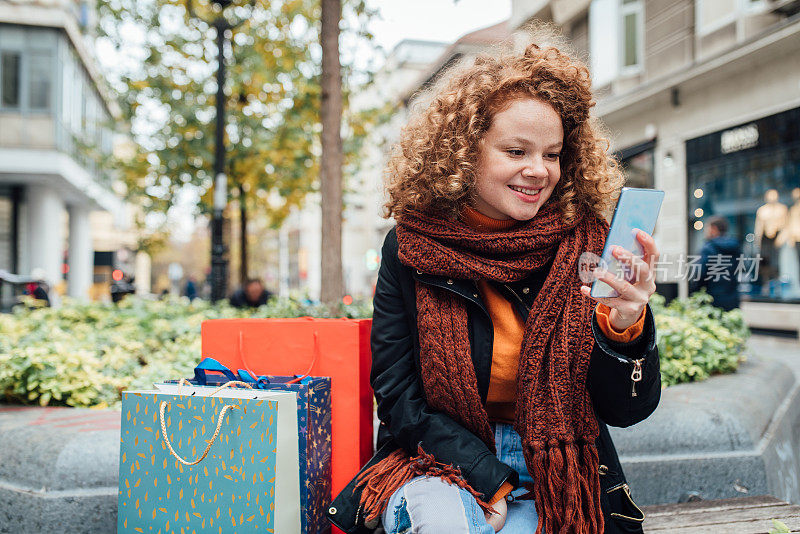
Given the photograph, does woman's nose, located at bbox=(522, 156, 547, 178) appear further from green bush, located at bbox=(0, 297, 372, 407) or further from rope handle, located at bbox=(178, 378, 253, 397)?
green bush, located at bbox=(0, 297, 372, 407)

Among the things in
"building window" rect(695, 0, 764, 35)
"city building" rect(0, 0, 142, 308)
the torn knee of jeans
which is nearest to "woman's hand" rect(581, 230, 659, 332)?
the torn knee of jeans

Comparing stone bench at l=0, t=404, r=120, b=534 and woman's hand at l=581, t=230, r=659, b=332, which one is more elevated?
woman's hand at l=581, t=230, r=659, b=332

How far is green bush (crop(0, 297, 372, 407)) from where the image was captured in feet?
11.0

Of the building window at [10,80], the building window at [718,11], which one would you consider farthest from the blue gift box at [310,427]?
the building window at [10,80]

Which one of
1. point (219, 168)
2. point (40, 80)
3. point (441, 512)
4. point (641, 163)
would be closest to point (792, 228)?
point (641, 163)

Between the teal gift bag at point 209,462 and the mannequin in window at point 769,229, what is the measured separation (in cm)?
883

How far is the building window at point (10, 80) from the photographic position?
19312 millimetres

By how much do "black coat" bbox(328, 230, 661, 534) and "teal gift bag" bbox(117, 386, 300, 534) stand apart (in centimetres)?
23

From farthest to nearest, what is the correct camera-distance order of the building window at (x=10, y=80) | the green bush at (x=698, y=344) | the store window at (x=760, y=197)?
the building window at (x=10, y=80) → the store window at (x=760, y=197) → the green bush at (x=698, y=344)

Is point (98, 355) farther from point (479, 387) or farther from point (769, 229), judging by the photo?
point (769, 229)

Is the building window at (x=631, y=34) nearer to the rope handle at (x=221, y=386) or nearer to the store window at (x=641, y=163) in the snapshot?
the store window at (x=641, y=163)

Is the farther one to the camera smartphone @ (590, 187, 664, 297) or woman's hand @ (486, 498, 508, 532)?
woman's hand @ (486, 498, 508, 532)

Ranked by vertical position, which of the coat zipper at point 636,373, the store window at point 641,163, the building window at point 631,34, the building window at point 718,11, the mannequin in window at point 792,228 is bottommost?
the coat zipper at point 636,373

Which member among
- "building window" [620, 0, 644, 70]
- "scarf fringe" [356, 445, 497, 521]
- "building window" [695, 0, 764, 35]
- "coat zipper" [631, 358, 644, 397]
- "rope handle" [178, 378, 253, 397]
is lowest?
"scarf fringe" [356, 445, 497, 521]
